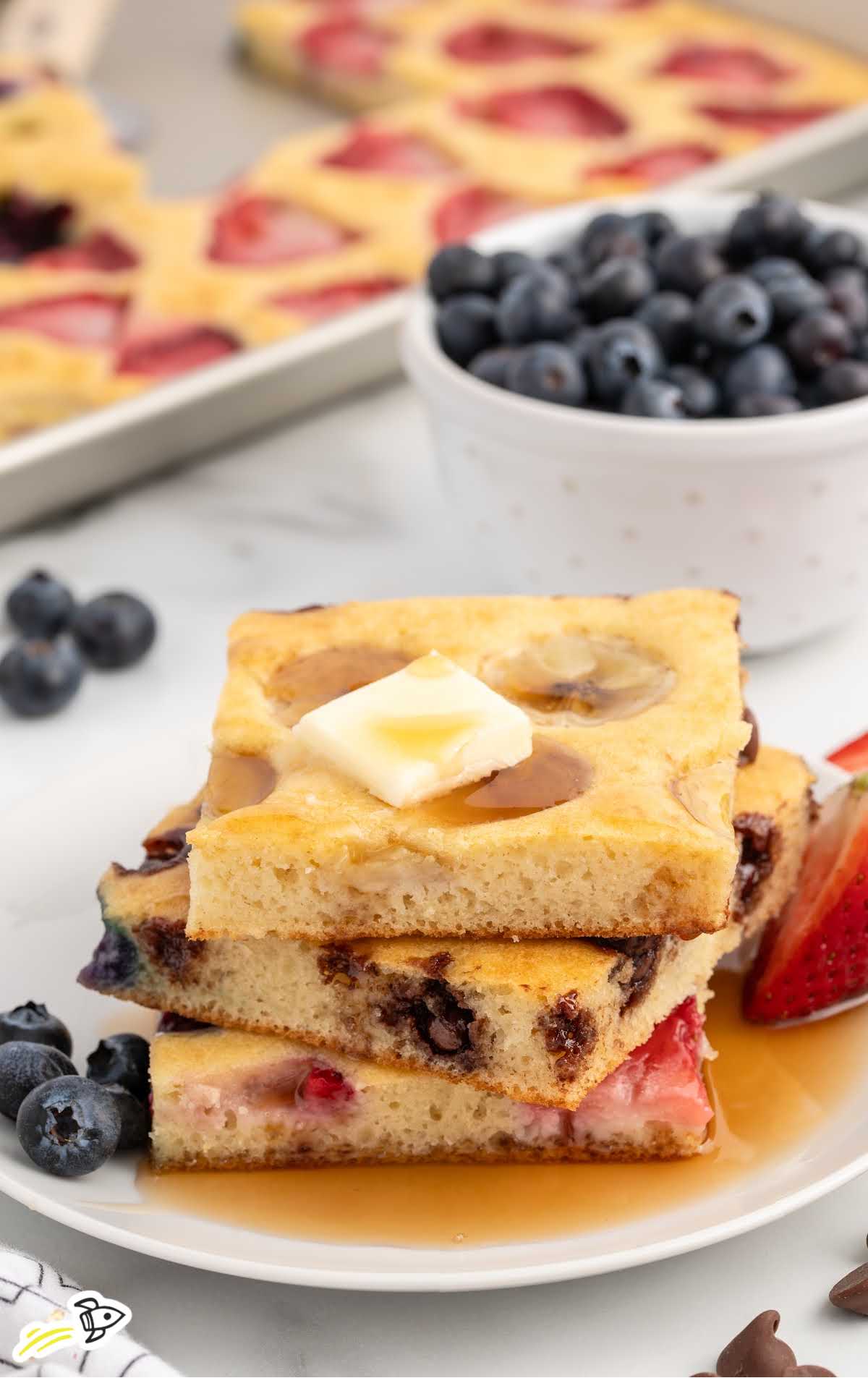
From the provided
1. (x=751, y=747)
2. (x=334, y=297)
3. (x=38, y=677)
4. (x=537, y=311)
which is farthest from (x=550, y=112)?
(x=751, y=747)

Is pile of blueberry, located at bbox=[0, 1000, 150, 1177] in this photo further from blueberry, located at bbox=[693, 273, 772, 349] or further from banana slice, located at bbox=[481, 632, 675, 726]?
blueberry, located at bbox=[693, 273, 772, 349]

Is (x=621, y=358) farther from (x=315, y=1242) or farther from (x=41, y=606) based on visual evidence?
(x=315, y=1242)

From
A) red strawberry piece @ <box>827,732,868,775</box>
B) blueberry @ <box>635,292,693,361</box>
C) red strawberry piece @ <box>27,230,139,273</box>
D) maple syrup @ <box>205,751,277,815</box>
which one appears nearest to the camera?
maple syrup @ <box>205,751,277,815</box>

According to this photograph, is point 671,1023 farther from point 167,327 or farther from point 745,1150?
point 167,327

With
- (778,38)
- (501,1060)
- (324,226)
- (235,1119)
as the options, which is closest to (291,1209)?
(235,1119)

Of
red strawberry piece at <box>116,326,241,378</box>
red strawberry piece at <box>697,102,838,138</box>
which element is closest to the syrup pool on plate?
red strawberry piece at <box>116,326,241,378</box>

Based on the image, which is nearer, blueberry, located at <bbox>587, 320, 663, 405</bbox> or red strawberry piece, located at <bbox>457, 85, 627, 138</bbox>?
blueberry, located at <bbox>587, 320, 663, 405</bbox>
